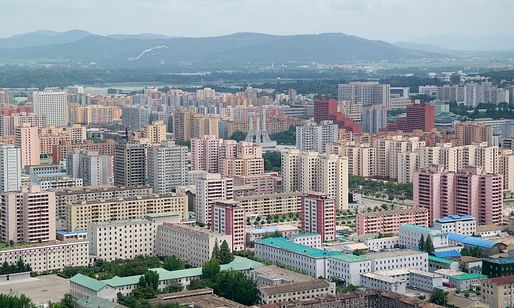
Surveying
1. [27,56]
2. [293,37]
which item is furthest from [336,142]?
[27,56]

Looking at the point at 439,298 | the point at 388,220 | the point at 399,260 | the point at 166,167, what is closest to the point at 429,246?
the point at 399,260

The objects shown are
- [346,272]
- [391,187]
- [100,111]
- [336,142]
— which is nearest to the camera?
[346,272]

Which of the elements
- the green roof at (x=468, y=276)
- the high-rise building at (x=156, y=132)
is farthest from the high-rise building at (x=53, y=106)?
the green roof at (x=468, y=276)

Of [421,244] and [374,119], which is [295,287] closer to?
[421,244]

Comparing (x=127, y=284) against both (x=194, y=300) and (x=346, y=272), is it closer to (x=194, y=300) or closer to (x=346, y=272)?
(x=194, y=300)

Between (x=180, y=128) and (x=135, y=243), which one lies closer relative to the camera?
(x=135, y=243)

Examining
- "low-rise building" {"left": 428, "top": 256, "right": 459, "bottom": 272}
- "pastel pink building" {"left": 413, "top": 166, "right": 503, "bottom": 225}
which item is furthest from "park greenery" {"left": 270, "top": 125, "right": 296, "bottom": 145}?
"low-rise building" {"left": 428, "top": 256, "right": 459, "bottom": 272}

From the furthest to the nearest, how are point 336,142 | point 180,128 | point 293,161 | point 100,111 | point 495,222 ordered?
point 100,111
point 180,128
point 336,142
point 293,161
point 495,222
